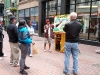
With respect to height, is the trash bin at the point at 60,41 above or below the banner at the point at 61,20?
below

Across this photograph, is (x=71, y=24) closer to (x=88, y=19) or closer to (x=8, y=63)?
(x=8, y=63)

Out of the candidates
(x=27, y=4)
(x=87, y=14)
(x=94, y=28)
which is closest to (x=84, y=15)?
(x=87, y=14)

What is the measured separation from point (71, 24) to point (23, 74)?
2.16 metres

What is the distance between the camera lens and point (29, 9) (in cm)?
2323

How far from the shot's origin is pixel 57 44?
34.2 ft

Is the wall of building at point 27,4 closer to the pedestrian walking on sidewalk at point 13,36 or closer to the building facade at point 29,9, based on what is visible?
the building facade at point 29,9

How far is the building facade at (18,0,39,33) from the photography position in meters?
21.2

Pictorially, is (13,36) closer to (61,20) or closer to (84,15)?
(61,20)

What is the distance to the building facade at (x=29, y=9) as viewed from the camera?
21195 mm

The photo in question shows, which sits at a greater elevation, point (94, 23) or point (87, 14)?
point (87, 14)

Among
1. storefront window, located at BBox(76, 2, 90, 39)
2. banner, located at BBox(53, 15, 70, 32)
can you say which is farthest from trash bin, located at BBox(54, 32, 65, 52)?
storefront window, located at BBox(76, 2, 90, 39)

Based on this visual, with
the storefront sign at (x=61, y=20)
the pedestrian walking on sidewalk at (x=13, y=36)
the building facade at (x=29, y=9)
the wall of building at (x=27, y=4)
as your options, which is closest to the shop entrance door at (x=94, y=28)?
the storefront sign at (x=61, y=20)

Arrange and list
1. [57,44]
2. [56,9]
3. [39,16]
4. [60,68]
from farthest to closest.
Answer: [39,16] → [56,9] → [57,44] → [60,68]

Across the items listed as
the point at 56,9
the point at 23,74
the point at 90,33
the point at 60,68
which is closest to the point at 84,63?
the point at 60,68
